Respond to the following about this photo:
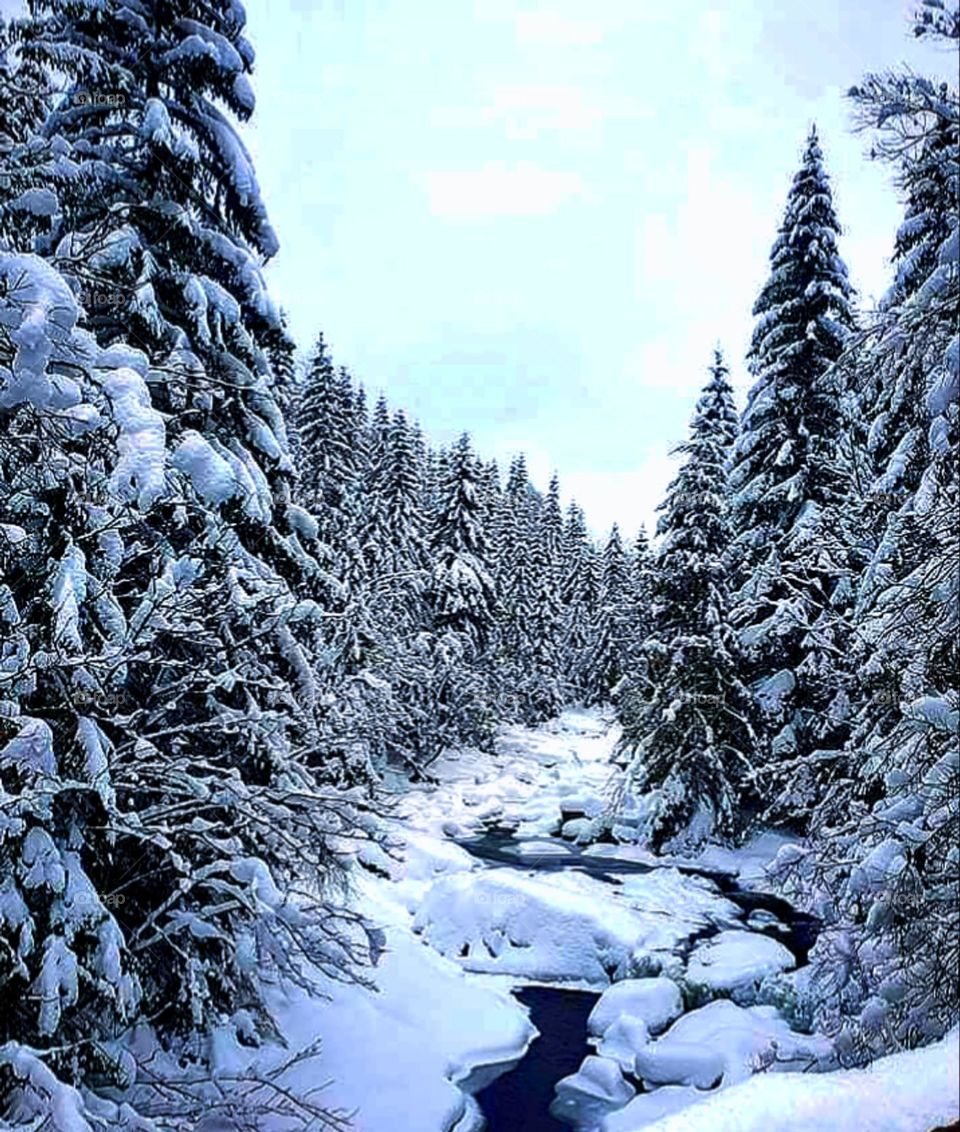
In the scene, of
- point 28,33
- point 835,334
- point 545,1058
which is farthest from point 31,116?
point 835,334

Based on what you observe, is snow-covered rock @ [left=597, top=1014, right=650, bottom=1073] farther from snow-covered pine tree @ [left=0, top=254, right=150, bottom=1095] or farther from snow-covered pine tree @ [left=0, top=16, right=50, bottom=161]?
snow-covered pine tree @ [left=0, top=16, right=50, bottom=161]

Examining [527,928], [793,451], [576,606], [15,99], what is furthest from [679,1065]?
[576,606]

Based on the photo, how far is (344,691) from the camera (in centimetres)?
1755

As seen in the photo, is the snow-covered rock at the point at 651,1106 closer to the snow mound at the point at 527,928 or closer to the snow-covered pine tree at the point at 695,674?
the snow mound at the point at 527,928

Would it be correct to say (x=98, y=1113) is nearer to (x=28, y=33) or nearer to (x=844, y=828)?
(x=844, y=828)

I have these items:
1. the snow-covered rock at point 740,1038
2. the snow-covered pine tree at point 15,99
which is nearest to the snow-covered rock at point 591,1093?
the snow-covered rock at point 740,1038

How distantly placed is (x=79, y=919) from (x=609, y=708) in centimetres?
5362

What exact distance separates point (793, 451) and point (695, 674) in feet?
17.6

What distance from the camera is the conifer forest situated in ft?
16.8

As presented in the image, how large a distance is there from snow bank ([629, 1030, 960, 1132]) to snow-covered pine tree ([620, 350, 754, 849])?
51.5ft

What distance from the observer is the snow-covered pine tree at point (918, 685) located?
5.03 meters

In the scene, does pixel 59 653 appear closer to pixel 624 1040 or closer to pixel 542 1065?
pixel 542 1065

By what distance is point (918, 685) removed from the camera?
6.82 m

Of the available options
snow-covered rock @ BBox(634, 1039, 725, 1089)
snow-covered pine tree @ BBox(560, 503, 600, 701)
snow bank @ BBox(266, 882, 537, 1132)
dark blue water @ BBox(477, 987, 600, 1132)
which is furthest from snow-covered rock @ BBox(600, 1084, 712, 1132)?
snow-covered pine tree @ BBox(560, 503, 600, 701)
